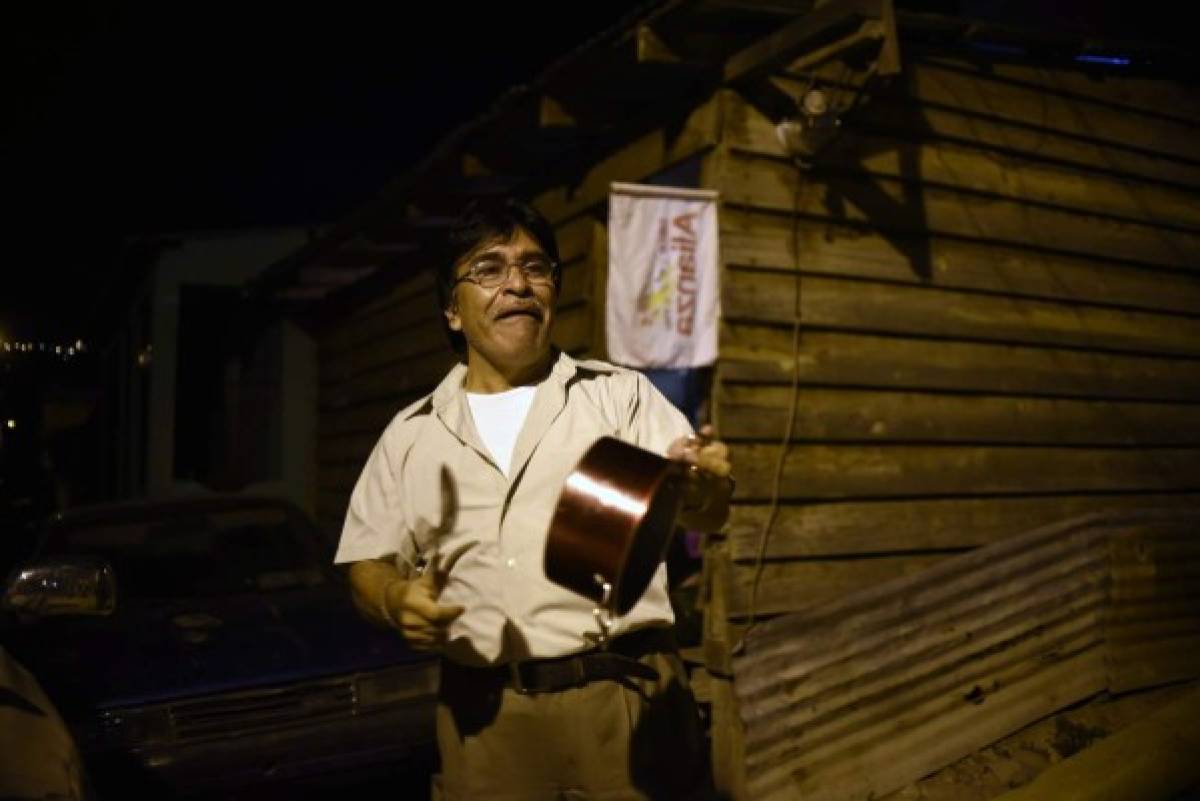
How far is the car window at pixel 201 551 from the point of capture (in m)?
4.99

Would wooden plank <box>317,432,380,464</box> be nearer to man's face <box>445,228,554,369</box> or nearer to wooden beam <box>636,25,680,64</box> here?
wooden beam <box>636,25,680,64</box>

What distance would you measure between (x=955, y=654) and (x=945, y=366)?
1681 mm

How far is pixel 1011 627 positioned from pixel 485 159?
4.69 meters

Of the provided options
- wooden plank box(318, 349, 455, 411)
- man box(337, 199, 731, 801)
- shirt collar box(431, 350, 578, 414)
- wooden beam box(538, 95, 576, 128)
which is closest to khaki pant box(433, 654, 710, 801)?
man box(337, 199, 731, 801)

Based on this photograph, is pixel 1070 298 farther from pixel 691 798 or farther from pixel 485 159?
pixel 691 798

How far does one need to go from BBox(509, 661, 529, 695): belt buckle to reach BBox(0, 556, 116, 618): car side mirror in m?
2.33

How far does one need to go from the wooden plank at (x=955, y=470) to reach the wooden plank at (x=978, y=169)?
1609mm

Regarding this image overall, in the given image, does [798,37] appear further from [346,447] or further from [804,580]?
[346,447]

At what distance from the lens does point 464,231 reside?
2.34 meters

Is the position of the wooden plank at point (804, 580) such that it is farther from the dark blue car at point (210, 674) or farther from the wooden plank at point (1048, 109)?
the wooden plank at point (1048, 109)

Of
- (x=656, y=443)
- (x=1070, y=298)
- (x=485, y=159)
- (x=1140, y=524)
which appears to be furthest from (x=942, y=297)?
(x=656, y=443)

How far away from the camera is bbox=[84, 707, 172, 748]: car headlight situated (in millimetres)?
3691

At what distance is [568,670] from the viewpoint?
6.77ft

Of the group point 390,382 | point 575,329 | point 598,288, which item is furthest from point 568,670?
point 390,382
